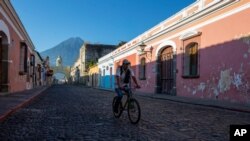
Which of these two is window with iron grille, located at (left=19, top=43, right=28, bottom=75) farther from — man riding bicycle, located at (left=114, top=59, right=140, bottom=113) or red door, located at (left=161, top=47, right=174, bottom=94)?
man riding bicycle, located at (left=114, top=59, right=140, bottom=113)

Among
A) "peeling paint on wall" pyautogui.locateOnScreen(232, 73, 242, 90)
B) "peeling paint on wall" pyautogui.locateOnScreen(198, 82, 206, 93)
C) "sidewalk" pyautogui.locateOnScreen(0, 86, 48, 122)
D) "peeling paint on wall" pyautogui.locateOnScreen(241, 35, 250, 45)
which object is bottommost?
"sidewalk" pyautogui.locateOnScreen(0, 86, 48, 122)

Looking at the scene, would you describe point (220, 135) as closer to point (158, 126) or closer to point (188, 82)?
point (158, 126)

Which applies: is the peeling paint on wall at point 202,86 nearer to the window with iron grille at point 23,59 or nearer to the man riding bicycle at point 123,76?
the man riding bicycle at point 123,76

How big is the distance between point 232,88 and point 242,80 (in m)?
0.73

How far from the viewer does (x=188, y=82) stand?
16891 millimetres

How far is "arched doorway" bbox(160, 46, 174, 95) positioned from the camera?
20.2 meters

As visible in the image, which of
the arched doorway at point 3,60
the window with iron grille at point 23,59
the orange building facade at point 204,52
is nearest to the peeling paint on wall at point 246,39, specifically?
the orange building facade at point 204,52

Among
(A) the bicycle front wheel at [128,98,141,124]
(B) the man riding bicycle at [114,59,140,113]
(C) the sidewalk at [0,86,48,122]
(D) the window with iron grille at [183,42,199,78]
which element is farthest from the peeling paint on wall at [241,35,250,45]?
(C) the sidewalk at [0,86,48,122]

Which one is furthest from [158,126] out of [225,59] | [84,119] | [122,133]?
[225,59]

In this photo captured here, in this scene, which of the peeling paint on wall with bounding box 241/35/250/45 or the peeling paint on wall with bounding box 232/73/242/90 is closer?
the peeling paint on wall with bounding box 241/35/250/45

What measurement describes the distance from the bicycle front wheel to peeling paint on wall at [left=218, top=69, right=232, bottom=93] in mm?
7118

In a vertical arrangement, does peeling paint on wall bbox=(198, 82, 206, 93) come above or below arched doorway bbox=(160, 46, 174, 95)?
below

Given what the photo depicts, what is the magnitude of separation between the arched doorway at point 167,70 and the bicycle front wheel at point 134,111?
1284 centimetres

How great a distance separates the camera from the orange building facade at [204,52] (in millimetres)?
12383
